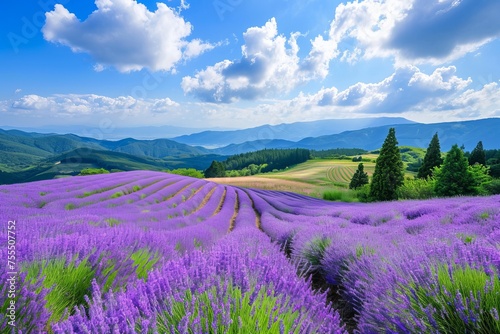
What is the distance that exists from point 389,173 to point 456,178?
244 inches

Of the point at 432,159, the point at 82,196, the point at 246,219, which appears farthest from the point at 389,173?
the point at 82,196

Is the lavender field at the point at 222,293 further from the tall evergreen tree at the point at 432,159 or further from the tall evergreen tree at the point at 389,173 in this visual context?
the tall evergreen tree at the point at 432,159

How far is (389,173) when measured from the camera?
2580 centimetres

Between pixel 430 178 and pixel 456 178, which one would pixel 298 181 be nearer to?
pixel 430 178

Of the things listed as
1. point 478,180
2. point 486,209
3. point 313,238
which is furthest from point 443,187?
point 313,238

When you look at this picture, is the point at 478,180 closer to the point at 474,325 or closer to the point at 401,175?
the point at 401,175

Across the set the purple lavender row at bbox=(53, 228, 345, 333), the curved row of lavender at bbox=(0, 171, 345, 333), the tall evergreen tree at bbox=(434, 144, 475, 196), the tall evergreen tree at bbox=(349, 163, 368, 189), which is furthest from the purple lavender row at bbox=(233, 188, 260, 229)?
the tall evergreen tree at bbox=(349, 163, 368, 189)

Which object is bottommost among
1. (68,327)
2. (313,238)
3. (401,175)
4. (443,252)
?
(401,175)

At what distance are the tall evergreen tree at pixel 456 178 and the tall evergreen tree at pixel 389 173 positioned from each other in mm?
4971

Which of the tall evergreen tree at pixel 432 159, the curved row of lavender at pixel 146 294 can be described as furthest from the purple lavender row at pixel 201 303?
the tall evergreen tree at pixel 432 159

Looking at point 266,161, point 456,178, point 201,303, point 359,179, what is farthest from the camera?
point 266,161

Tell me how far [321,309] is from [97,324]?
55.6 inches

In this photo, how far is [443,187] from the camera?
20203mm

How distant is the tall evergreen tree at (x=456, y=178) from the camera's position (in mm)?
19797
